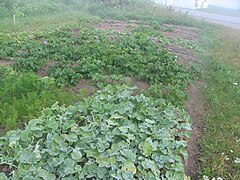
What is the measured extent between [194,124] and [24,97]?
7.21 ft

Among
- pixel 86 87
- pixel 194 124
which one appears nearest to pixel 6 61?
pixel 86 87

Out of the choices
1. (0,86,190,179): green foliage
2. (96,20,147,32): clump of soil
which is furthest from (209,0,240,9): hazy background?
(0,86,190,179): green foliage

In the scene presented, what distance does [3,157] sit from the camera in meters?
2.66

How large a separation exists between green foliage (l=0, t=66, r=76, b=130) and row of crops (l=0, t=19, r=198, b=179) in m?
0.01

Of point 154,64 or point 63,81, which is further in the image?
point 154,64

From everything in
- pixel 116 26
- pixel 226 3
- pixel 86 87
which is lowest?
pixel 86 87

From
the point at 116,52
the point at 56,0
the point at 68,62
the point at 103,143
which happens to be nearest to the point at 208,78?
the point at 116,52

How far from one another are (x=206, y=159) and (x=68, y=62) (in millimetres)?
2970

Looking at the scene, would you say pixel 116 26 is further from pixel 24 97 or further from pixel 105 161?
pixel 105 161

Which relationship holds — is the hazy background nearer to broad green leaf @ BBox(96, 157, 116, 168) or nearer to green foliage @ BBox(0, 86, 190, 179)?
green foliage @ BBox(0, 86, 190, 179)

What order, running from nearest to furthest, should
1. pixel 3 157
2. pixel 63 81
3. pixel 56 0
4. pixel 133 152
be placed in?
pixel 3 157 < pixel 133 152 < pixel 63 81 < pixel 56 0

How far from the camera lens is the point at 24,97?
3.96m

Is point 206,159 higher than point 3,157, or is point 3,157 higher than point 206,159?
point 3,157

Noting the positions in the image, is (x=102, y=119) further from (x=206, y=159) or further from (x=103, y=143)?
(x=206, y=159)
